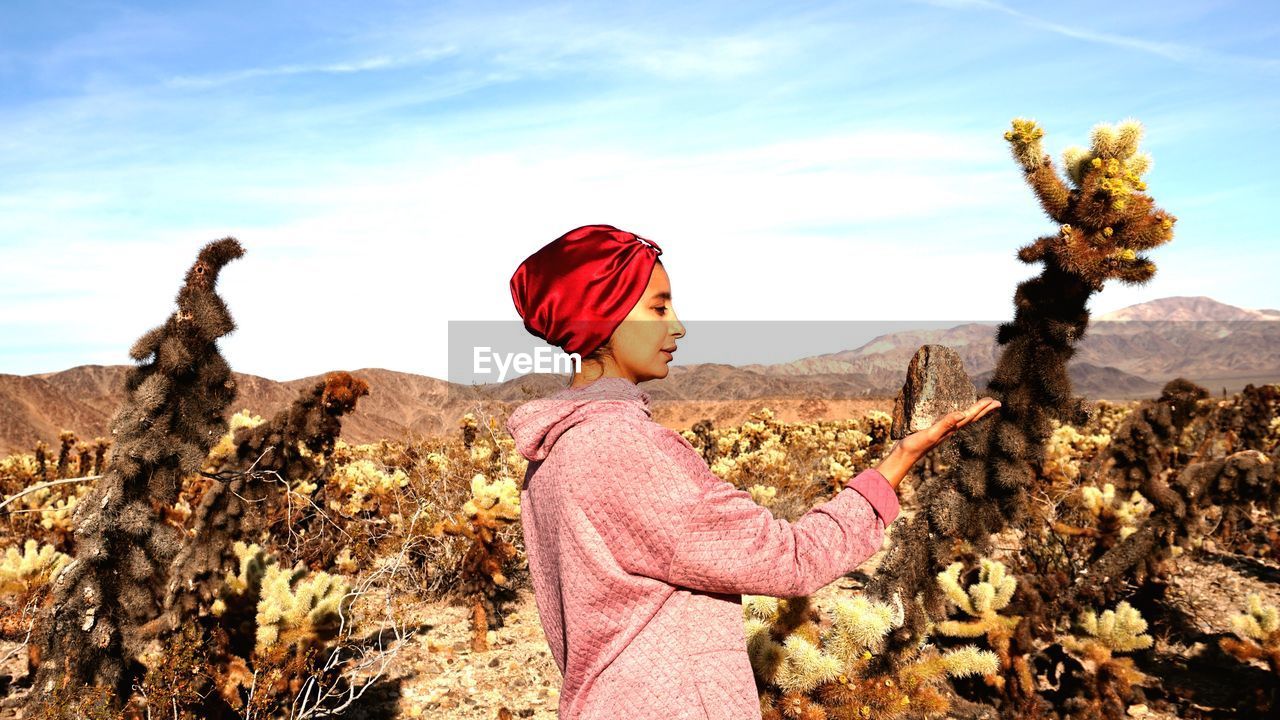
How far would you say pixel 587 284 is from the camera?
5.12 ft

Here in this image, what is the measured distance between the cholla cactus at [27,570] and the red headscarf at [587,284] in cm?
439

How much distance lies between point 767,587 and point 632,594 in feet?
0.73

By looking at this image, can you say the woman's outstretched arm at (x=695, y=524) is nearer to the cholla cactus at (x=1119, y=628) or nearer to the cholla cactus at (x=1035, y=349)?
the cholla cactus at (x=1035, y=349)

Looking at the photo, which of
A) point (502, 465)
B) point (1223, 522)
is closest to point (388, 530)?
point (502, 465)

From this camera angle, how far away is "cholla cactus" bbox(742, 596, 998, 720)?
3.16 m

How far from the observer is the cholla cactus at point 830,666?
3156mm

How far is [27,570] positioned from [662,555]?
15.9 ft

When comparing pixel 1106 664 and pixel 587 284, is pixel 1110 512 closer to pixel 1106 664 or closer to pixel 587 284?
pixel 1106 664

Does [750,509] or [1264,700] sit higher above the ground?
[750,509]

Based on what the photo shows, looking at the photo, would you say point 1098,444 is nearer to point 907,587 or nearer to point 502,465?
point 502,465

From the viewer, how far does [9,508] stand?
8.05m

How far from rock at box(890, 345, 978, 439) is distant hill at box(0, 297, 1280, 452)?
79 millimetres

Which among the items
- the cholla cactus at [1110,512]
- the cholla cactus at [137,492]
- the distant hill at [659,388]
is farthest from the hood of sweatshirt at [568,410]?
the cholla cactus at [1110,512]

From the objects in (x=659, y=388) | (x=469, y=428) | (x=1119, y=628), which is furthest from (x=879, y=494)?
(x=659, y=388)
